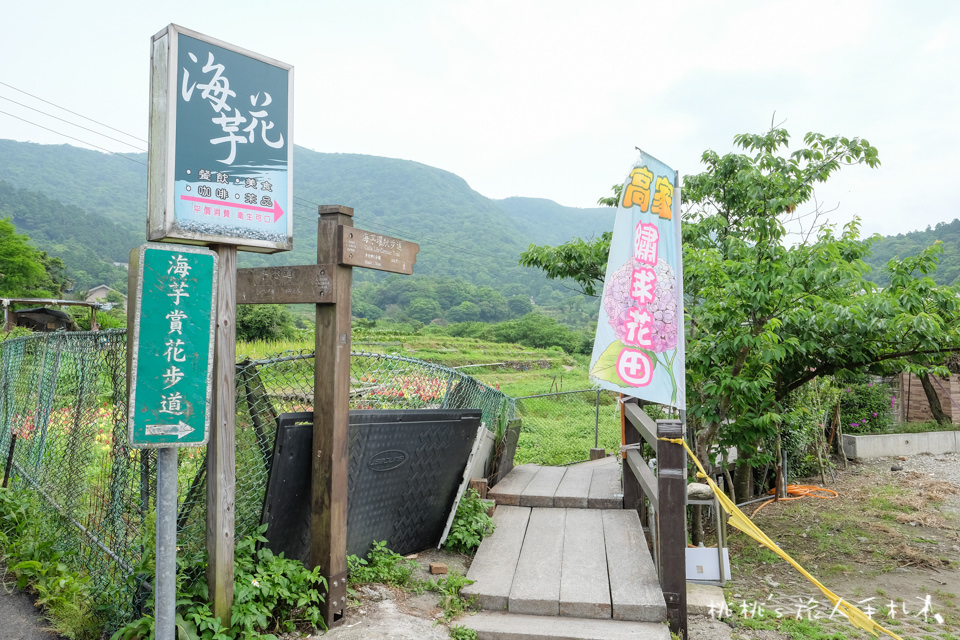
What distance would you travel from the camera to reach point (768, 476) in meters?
9.17

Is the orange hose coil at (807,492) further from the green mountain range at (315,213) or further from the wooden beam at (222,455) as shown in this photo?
the green mountain range at (315,213)

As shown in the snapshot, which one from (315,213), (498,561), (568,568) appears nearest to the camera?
(568,568)

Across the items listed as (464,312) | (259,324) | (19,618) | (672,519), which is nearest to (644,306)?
(672,519)

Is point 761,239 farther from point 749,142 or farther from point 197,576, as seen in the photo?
point 197,576

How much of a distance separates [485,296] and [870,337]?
8297 cm

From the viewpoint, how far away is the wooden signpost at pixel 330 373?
128 inches

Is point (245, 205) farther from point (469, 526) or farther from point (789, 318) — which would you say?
point (789, 318)

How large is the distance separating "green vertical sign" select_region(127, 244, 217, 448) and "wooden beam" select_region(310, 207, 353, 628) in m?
0.95

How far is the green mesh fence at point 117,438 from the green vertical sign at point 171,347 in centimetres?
100

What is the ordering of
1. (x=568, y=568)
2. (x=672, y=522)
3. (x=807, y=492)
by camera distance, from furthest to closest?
(x=807, y=492), (x=568, y=568), (x=672, y=522)

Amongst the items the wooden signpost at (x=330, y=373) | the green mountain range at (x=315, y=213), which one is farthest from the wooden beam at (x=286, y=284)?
the green mountain range at (x=315, y=213)

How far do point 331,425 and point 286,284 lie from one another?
0.78 meters

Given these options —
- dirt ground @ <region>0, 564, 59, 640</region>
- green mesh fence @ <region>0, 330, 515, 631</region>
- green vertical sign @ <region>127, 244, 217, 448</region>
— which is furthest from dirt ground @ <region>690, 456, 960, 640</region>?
dirt ground @ <region>0, 564, 59, 640</region>

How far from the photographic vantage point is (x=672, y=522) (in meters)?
3.71
